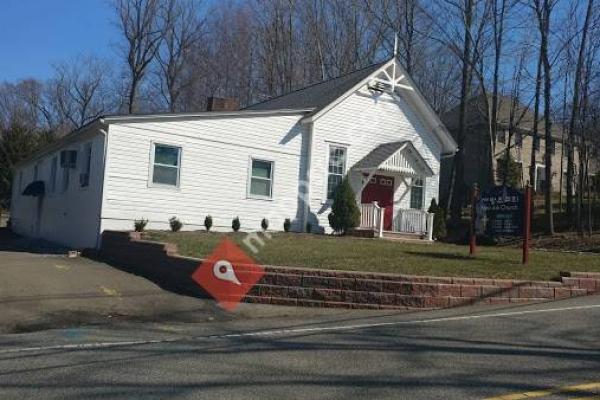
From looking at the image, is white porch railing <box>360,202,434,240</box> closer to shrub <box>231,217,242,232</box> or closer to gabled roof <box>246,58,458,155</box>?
gabled roof <box>246,58,458,155</box>

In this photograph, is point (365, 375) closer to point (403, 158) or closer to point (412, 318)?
point (412, 318)

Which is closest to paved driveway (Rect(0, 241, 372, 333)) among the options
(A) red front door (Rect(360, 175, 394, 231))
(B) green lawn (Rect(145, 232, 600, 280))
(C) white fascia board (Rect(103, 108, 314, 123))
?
(B) green lawn (Rect(145, 232, 600, 280))

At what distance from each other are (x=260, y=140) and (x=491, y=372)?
51.4ft

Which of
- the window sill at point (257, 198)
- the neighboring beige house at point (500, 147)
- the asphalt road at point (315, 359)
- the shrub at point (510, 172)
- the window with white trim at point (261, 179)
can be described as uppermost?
the neighboring beige house at point (500, 147)

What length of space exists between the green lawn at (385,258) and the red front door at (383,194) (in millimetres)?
5180

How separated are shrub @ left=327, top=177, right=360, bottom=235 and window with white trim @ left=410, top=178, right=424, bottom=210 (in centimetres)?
361

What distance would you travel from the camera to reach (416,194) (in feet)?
83.1

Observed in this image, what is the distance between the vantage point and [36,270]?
14320 millimetres

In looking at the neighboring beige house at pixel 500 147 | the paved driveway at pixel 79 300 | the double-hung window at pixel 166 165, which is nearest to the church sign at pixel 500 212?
the paved driveway at pixel 79 300

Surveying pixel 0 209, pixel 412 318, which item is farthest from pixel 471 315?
pixel 0 209

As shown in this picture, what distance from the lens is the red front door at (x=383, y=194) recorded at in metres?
24.1

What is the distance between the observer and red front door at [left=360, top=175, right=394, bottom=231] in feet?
79.1

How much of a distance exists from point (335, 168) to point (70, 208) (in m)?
9.07

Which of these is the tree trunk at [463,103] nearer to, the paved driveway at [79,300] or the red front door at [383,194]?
the red front door at [383,194]
